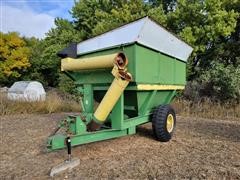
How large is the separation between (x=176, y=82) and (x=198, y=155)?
247 cm

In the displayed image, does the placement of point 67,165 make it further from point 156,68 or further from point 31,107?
point 31,107

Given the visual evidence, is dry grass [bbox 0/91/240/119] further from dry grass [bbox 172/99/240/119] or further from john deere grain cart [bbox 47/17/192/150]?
john deere grain cart [bbox 47/17/192/150]

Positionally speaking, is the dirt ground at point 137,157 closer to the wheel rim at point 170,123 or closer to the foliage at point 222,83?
the wheel rim at point 170,123

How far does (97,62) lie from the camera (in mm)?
5375

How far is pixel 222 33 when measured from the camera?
55.0ft

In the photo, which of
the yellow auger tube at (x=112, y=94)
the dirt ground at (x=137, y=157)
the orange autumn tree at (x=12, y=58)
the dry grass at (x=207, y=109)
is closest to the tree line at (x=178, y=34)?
the orange autumn tree at (x=12, y=58)

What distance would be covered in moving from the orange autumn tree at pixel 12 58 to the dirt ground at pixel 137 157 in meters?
23.6

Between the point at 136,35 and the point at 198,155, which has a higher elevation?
the point at 136,35

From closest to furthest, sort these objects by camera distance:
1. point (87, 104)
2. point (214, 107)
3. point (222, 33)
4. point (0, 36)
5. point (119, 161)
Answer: point (119, 161), point (87, 104), point (214, 107), point (222, 33), point (0, 36)

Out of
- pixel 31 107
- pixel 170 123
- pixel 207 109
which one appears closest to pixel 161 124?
pixel 170 123

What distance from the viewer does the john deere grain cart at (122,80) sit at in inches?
202

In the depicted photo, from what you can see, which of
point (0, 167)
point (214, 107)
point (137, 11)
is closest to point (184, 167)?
point (0, 167)

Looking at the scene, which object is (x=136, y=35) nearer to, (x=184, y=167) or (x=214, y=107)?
(x=184, y=167)

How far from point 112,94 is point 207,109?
7745mm
